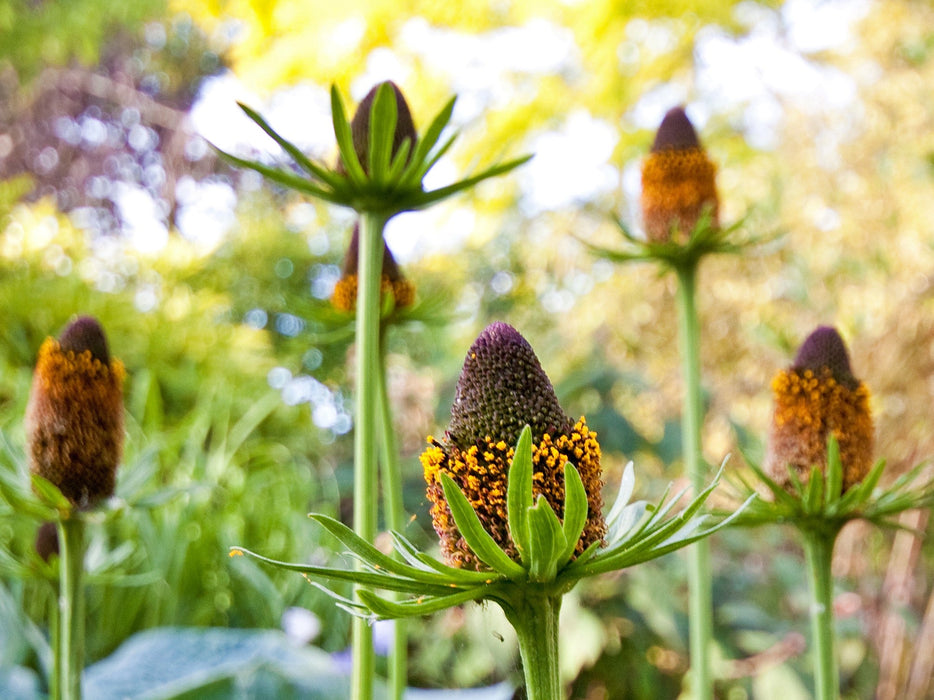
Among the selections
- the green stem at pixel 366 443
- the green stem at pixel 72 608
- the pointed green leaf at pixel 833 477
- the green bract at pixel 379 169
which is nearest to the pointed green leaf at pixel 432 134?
the green bract at pixel 379 169

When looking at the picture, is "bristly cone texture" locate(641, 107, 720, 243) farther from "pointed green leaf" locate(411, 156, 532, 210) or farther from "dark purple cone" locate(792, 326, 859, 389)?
"pointed green leaf" locate(411, 156, 532, 210)

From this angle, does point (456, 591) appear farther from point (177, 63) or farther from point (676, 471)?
point (177, 63)

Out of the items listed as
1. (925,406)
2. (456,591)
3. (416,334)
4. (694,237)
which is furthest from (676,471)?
(456,591)

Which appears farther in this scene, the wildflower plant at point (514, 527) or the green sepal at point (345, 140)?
the green sepal at point (345, 140)

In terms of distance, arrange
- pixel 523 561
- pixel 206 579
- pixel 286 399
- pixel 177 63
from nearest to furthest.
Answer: pixel 523 561, pixel 206 579, pixel 286 399, pixel 177 63

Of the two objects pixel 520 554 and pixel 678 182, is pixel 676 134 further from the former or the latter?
pixel 520 554

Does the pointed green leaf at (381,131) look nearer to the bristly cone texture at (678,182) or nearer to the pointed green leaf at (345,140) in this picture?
A: the pointed green leaf at (345,140)
